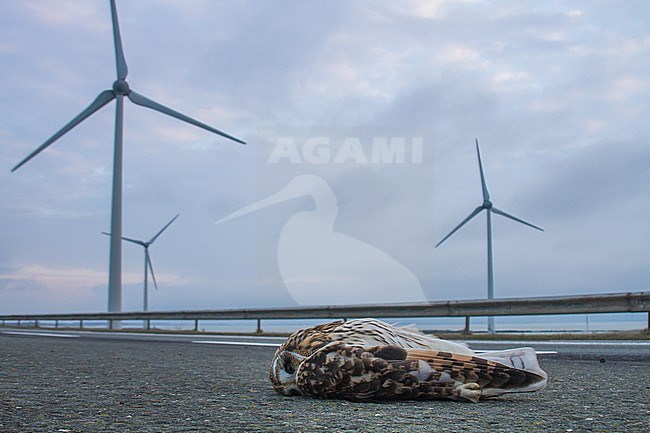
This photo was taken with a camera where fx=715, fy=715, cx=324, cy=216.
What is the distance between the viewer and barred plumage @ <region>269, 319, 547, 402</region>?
313cm

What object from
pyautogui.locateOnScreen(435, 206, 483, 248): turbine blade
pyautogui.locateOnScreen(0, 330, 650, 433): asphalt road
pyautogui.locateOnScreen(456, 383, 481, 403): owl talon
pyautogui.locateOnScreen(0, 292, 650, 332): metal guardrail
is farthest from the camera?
pyautogui.locateOnScreen(435, 206, 483, 248): turbine blade

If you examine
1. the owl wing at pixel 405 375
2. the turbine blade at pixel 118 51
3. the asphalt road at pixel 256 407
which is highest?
the turbine blade at pixel 118 51

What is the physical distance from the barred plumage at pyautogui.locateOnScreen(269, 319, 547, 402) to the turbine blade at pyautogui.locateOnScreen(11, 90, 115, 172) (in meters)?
30.9

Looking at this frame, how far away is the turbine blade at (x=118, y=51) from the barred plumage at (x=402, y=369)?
3213 centimetres

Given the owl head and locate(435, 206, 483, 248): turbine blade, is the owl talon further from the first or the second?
locate(435, 206, 483, 248): turbine blade

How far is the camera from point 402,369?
3152 mm

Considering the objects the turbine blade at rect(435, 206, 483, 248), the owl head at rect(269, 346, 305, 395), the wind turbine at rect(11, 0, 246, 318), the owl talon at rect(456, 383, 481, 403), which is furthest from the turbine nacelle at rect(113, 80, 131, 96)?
the owl talon at rect(456, 383, 481, 403)

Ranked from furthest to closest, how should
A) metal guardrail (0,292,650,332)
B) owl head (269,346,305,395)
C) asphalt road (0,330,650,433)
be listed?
metal guardrail (0,292,650,332) → owl head (269,346,305,395) → asphalt road (0,330,650,433)

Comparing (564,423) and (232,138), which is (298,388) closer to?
(564,423)

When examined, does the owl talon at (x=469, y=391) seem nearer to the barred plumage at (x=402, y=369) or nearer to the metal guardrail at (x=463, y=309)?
the barred plumage at (x=402, y=369)

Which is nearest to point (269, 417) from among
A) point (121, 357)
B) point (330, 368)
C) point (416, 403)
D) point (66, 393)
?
point (330, 368)

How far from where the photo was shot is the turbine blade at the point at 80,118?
3184 centimetres

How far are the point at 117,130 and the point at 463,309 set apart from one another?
23841 millimetres

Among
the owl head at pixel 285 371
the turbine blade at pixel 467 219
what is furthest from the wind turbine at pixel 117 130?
the owl head at pixel 285 371
